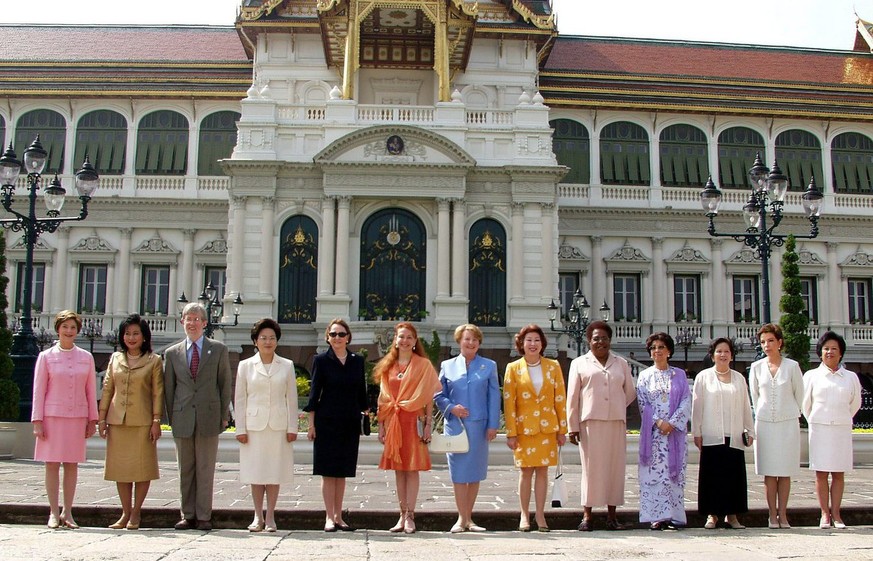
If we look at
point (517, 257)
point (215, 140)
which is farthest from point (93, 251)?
point (517, 257)

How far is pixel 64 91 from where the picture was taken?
32906 millimetres

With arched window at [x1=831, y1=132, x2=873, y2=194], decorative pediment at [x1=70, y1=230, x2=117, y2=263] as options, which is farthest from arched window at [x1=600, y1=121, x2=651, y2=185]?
decorative pediment at [x1=70, y1=230, x2=117, y2=263]

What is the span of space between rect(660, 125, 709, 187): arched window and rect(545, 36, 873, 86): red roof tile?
8.65 ft

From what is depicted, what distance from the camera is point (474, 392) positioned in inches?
344

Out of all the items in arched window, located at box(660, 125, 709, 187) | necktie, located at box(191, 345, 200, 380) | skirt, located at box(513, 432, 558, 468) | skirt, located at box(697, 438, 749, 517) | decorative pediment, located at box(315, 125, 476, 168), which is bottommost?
skirt, located at box(697, 438, 749, 517)

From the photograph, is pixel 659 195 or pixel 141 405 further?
pixel 659 195

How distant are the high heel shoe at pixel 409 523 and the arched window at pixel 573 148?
83.8 feet

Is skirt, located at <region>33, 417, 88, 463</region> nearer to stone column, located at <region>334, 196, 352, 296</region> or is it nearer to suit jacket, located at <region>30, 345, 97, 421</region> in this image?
suit jacket, located at <region>30, 345, 97, 421</region>

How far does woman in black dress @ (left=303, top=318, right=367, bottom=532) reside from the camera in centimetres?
845

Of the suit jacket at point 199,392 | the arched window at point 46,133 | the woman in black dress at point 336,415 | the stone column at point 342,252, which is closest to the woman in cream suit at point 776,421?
the woman in black dress at point 336,415

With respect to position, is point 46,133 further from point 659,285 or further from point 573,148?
point 659,285

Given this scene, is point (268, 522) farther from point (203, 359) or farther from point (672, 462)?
point (672, 462)

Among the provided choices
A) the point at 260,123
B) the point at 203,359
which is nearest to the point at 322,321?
the point at 260,123

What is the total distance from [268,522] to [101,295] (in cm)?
2605
